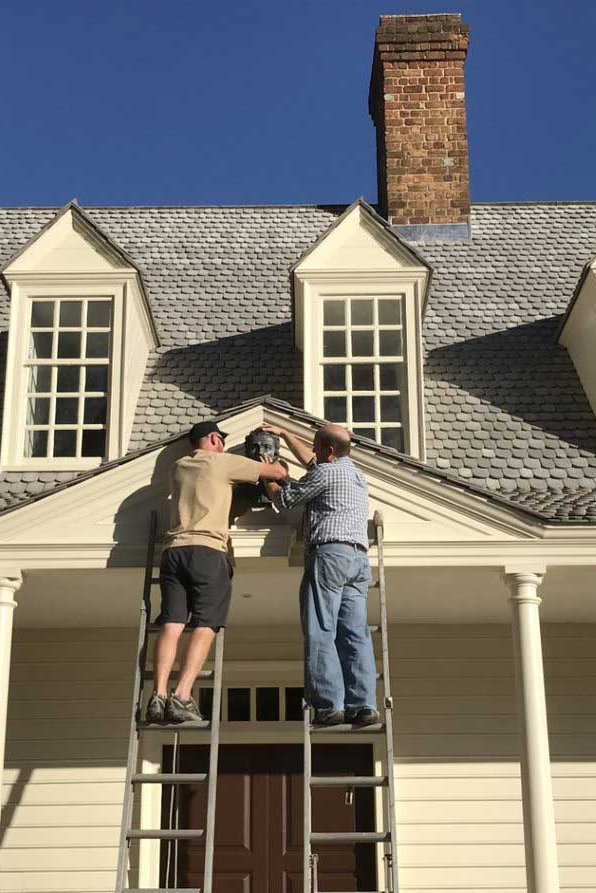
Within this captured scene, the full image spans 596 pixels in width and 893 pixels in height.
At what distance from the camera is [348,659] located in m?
6.58

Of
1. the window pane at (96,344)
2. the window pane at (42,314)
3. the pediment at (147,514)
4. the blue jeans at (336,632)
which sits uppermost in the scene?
the window pane at (42,314)

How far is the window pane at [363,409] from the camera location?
10.6m

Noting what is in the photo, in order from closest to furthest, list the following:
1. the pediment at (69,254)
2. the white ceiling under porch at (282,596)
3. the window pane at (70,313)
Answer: the white ceiling under porch at (282,596), the pediment at (69,254), the window pane at (70,313)

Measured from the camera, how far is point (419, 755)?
390 inches

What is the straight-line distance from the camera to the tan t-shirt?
7094mm

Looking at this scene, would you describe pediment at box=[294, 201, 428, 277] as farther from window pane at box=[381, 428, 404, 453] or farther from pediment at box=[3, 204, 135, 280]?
pediment at box=[3, 204, 135, 280]

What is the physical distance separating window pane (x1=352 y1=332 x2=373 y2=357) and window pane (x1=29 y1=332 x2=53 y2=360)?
2937mm

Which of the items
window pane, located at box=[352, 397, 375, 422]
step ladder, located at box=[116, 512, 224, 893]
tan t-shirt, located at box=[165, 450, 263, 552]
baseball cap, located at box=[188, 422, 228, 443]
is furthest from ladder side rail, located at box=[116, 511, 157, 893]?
window pane, located at box=[352, 397, 375, 422]

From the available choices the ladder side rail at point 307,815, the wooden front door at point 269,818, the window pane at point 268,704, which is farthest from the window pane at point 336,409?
the ladder side rail at point 307,815

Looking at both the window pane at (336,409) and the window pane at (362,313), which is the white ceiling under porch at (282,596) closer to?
the window pane at (336,409)

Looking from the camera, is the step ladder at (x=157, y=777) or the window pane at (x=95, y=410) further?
the window pane at (x=95, y=410)

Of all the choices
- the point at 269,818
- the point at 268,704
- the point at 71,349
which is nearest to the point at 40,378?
the point at 71,349

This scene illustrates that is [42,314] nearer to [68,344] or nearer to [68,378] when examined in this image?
[68,344]

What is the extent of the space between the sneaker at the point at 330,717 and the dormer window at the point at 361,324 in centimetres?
426
